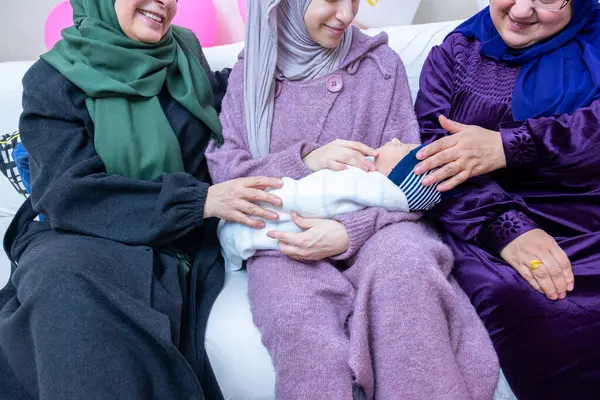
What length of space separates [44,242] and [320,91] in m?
0.83

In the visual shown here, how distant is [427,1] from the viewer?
2.28 m

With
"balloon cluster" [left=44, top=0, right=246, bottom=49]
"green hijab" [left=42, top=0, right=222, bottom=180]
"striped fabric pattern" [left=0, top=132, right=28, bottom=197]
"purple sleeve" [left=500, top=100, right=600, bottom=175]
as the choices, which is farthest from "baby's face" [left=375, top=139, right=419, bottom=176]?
"striped fabric pattern" [left=0, top=132, right=28, bottom=197]

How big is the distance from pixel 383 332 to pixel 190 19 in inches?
59.3

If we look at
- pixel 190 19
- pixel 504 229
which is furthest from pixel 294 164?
pixel 190 19

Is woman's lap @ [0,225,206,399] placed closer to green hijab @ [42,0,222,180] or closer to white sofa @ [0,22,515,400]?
white sofa @ [0,22,515,400]

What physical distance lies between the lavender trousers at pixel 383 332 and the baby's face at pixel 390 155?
0.19 metres

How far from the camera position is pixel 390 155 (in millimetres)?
1290

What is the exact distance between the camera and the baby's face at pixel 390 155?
1.28 m

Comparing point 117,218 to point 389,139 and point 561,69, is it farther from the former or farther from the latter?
point 561,69

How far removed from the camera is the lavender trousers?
98cm

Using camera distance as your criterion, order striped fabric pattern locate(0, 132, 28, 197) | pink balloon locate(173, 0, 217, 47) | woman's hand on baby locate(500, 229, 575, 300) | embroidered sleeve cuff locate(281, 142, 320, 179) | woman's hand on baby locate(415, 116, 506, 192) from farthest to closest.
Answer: pink balloon locate(173, 0, 217, 47)
striped fabric pattern locate(0, 132, 28, 197)
embroidered sleeve cuff locate(281, 142, 320, 179)
woman's hand on baby locate(415, 116, 506, 192)
woman's hand on baby locate(500, 229, 575, 300)

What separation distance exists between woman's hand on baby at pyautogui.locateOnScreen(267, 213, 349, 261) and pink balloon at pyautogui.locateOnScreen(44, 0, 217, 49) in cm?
117

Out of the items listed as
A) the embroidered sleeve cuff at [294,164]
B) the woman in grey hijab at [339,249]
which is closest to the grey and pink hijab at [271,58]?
the woman in grey hijab at [339,249]

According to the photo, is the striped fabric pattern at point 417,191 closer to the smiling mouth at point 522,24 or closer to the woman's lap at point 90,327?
the smiling mouth at point 522,24
